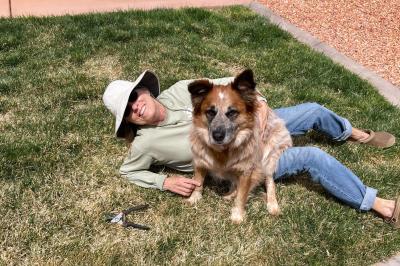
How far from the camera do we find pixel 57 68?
19.7ft

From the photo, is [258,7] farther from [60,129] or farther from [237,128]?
[237,128]

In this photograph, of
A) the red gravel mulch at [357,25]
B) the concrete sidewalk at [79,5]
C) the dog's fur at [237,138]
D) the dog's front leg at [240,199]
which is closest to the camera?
the dog's fur at [237,138]

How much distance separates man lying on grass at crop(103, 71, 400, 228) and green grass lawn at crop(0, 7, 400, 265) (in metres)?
0.12

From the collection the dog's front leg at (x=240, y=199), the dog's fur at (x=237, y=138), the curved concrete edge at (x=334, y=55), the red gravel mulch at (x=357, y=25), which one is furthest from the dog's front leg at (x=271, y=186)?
the red gravel mulch at (x=357, y=25)

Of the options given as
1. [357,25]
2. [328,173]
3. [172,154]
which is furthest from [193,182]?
[357,25]

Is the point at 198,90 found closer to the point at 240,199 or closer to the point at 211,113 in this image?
the point at 211,113

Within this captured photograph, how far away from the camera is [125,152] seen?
4.55 metres

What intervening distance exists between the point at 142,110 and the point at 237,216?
1.16 meters

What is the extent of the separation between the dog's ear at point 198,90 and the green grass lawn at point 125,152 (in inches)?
37.5

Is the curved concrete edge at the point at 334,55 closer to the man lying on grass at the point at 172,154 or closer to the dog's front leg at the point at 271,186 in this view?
the man lying on grass at the point at 172,154

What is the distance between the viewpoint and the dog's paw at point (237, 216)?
148 inches

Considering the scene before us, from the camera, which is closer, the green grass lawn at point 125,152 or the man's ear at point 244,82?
the man's ear at point 244,82

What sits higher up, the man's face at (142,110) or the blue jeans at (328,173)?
the man's face at (142,110)

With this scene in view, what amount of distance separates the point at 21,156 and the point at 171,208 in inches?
60.8
